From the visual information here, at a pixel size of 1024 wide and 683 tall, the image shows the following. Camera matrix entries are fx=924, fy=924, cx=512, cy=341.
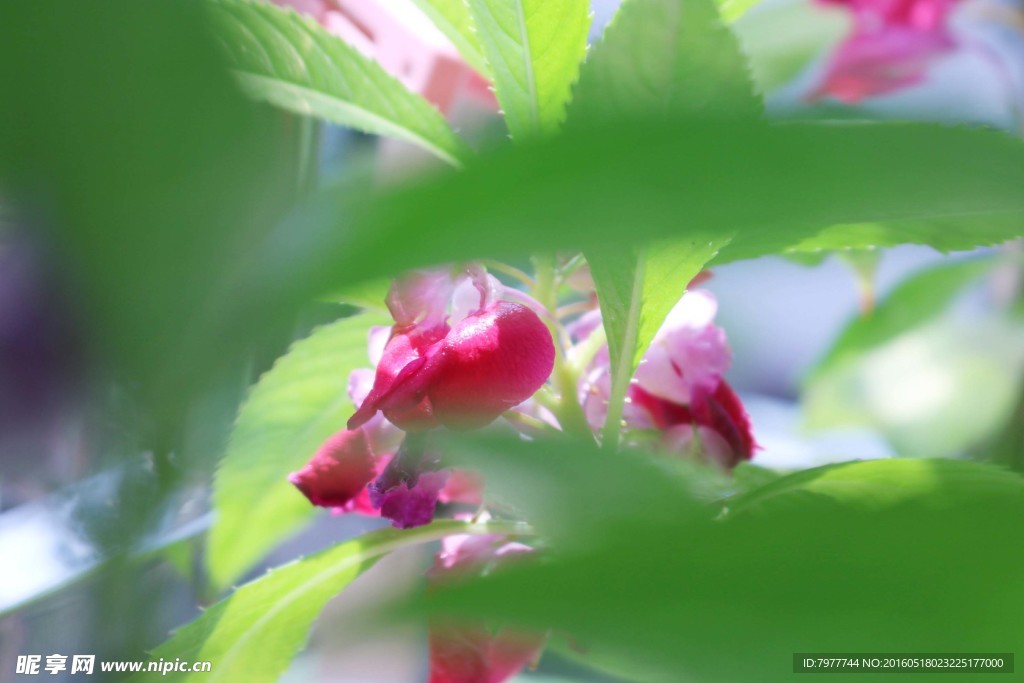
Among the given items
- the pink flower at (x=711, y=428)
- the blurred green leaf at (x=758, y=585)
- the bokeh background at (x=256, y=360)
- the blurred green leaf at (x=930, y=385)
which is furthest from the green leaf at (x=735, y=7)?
the blurred green leaf at (x=930, y=385)

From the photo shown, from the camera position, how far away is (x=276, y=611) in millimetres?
360

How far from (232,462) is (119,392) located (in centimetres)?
31

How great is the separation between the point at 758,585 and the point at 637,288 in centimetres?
19

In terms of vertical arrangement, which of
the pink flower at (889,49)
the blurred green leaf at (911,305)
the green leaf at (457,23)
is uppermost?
the pink flower at (889,49)

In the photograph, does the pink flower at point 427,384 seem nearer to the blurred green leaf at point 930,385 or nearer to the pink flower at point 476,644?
the pink flower at point 476,644

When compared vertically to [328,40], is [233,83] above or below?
below

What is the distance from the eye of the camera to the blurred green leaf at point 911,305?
790 mm

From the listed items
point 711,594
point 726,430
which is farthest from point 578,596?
point 726,430

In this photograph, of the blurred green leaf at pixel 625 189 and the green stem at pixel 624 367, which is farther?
the green stem at pixel 624 367

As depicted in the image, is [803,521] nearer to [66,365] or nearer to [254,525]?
[66,365]

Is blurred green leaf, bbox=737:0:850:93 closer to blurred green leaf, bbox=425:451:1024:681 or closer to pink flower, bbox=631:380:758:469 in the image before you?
pink flower, bbox=631:380:758:469

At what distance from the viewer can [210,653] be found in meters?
0.35

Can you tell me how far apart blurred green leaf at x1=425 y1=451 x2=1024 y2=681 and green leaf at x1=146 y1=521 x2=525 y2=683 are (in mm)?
234

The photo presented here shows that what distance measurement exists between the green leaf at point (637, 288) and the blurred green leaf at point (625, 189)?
182 millimetres
